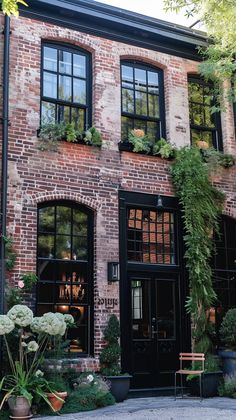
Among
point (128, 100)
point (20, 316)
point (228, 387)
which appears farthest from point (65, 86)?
point (228, 387)

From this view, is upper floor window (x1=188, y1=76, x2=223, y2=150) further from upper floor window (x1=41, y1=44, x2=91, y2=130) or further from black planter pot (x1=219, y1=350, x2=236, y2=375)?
black planter pot (x1=219, y1=350, x2=236, y2=375)

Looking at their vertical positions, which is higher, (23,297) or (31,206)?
(31,206)

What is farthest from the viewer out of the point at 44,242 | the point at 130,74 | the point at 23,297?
the point at 130,74

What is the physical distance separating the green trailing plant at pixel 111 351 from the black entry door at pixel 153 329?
0.65 m

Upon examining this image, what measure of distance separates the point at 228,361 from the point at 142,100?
595 centimetres

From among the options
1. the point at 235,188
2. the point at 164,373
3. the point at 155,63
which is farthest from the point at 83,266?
the point at 155,63

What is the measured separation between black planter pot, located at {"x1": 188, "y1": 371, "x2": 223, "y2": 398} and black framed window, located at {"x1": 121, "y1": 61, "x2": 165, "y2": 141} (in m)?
5.18

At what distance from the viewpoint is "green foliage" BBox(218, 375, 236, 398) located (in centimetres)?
1023

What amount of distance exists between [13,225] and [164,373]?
4.34m

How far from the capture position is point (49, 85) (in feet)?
36.7

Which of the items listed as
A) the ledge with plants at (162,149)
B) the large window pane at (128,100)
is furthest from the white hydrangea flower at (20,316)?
the large window pane at (128,100)

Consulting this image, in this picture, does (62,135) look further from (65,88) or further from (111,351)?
(111,351)

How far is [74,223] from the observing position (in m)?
10.9

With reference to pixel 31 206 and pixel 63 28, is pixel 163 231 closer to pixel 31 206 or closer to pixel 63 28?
pixel 31 206
